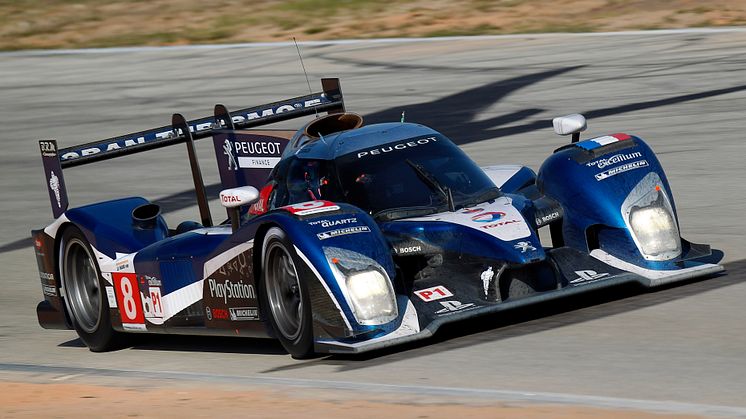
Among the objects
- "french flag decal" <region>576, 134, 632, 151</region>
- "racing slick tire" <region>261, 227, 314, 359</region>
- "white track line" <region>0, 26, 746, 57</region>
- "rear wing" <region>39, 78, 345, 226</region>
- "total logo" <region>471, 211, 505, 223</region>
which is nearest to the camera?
"racing slick tire" <region>261, 227, 314, 359</region>

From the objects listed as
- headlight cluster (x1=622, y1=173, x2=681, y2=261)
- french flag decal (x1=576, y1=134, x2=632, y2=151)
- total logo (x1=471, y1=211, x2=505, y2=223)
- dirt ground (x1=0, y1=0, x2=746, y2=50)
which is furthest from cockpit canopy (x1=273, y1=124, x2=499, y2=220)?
dirt ground (x1=0, y1=0, x2=746, y2=50)

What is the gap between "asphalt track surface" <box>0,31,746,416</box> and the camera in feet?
22.6

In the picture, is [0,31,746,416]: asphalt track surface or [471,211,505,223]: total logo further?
[471,211,505,223]: total logo

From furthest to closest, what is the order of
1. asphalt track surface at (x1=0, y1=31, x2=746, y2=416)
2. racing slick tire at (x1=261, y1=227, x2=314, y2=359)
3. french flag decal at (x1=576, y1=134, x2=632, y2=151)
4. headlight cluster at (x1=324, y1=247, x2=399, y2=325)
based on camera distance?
1. french flag decal at (x1=576, y1=134, x2=632, y2=151)
2. racing slick tire at (x1=261, y1=227, x2=314, y2=359)
3. headlight cluster at (x1=324, y1=247, x2=399, y2=325)
4. asphalt track surface at (x1=0, y1=31, x2=746, y2=416)

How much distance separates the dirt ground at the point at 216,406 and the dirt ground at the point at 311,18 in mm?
20232

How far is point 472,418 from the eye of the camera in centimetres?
590

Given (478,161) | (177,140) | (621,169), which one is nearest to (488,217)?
(621,169)

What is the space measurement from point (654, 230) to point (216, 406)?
316cm

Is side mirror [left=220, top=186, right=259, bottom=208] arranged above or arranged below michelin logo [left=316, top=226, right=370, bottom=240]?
above

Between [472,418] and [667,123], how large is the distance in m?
12.3

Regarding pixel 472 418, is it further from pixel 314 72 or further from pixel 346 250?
pixel 314 72

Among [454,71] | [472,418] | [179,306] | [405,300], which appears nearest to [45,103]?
[454,71]

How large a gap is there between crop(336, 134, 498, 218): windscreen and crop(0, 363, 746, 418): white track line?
4.89ft

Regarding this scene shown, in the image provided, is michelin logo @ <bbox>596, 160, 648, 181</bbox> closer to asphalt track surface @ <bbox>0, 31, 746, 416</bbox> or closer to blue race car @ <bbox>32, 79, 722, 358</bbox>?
blue race car @ <bbox>32, 79, 722, 358</bbox>
